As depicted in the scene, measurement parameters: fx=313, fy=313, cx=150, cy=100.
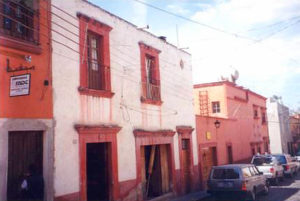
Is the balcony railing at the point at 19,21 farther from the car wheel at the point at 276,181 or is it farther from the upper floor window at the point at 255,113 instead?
the upper floor window at the point at 255,113

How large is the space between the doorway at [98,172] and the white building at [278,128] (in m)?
31.8

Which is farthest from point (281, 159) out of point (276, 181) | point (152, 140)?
point (152, 140)

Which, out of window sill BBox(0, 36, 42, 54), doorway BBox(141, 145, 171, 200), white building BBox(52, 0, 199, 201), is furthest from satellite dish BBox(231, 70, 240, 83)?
window sill BBox(0, 36, 42, 54)

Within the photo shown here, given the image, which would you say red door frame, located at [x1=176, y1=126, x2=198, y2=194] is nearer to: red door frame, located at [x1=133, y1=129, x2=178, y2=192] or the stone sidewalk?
the stone sidewalk

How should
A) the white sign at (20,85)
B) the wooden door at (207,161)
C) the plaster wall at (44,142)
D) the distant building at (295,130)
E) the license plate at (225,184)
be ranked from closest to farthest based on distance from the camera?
the plaster wall at (44,142) < the white sign at (20,85) < the license plate at (225,184) < the wooden door at (207,161) < the distant building at (295,130)

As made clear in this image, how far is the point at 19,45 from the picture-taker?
7832 millimetres

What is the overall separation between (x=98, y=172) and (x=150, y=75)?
5190mm

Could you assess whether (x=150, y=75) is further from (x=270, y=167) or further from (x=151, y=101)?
(x=270, y=167)

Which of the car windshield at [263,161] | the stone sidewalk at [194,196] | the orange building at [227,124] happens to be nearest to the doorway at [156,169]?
the stone sidewalk at [194,196]

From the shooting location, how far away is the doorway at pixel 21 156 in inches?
300

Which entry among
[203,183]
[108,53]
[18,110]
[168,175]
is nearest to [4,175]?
[18,110]

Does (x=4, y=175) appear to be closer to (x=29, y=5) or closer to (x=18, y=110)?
(x=18, y=110)

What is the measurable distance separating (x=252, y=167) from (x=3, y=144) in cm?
1072

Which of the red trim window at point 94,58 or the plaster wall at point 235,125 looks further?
the plaster wall at point 235,125
